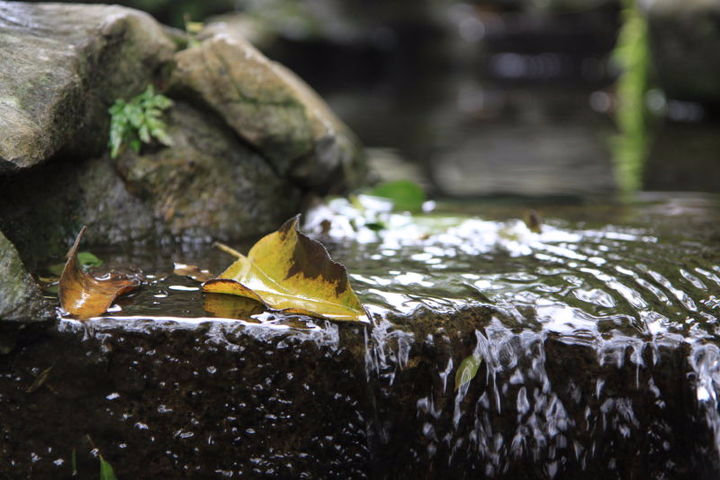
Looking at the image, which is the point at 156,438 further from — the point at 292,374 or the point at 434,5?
the point at 434,5

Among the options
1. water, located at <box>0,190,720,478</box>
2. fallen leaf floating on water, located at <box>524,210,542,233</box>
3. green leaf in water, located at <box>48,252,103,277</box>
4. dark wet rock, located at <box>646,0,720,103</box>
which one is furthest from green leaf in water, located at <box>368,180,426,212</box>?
dark wet rock, located at <box>646,0,720,103</box>

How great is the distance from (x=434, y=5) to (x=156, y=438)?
16805mm

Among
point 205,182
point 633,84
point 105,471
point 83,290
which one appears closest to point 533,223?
point 205,182

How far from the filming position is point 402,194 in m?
3.68

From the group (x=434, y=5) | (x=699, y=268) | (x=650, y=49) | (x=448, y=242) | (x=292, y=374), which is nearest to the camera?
(x=292, y=374)

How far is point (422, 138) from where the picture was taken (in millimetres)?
7355

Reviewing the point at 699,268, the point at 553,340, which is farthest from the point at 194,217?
the point at 699,268

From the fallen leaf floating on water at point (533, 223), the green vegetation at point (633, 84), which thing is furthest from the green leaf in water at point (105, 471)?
the green vegetation at point (633, 84)

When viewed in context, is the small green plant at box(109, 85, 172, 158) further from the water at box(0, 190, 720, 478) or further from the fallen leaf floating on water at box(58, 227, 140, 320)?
the water at box(0, 190, 720, 478)

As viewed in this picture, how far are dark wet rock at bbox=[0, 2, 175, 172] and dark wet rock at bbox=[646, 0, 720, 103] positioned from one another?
6139mm

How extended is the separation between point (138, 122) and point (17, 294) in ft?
4.07

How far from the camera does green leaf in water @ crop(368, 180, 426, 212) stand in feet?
12.0

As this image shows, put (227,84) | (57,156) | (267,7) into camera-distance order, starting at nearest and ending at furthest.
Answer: (57,156)
(227,84)
(267,7)

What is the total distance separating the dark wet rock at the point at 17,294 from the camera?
1.84 m
